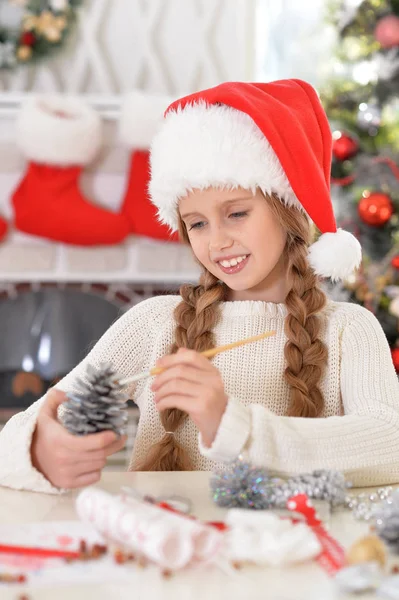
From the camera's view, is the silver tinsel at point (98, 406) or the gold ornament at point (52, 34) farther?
the gold ornament at point (52, 34)

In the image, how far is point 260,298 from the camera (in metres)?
1.29

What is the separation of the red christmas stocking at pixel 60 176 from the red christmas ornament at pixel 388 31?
3.31 feet

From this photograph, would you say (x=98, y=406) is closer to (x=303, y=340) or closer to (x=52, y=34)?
(x=303, y=340)

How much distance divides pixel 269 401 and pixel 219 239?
27 cm

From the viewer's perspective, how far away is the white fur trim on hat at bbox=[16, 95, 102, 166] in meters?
2.77

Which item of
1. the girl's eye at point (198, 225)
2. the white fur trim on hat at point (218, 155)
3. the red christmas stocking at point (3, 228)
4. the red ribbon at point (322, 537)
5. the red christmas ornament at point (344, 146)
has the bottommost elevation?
the red christmas stocking at point (3, 228)

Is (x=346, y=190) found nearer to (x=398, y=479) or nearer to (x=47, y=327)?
(x=47, y=327)

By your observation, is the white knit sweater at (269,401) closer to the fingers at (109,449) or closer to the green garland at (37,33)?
the fingers at (109,449)

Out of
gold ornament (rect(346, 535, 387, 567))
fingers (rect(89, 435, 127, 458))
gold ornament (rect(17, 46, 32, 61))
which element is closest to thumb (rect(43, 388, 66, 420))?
fingers (rect(89, 435, 127, 458))

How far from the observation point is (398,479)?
1043 millimetres

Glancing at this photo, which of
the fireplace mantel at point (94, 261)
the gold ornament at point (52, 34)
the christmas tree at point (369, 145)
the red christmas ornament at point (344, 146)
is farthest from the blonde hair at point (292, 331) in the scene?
the gold ornament at point (52, 34)

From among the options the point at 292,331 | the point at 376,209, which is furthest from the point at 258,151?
the point at 376,209

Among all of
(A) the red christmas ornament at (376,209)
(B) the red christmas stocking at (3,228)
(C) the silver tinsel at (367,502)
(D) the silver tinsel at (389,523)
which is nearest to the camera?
(D) the silver tinsel at (389,523)

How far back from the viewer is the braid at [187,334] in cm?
120
